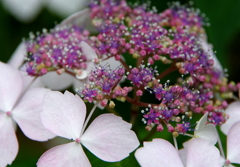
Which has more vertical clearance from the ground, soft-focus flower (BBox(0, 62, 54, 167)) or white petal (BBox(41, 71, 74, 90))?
soft-focus flower (BBox(0, 62, 54, 167))

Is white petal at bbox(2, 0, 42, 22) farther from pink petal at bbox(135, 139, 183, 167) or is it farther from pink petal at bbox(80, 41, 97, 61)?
pink petal at bbox(135, 139, 183, 167)

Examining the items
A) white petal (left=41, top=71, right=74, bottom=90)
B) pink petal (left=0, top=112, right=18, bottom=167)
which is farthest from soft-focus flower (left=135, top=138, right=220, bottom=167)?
white petal (left=41, top=71, right=74, bottom=90)

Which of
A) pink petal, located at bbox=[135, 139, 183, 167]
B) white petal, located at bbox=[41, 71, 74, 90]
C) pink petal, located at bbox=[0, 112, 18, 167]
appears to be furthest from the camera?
white petal, located at bbox=[41, 71, 74, 90]

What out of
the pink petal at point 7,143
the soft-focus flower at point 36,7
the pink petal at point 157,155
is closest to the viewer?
the pink petal at point 157,155

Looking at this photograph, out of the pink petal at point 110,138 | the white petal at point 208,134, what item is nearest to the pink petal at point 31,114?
the pink petal at point 110,138

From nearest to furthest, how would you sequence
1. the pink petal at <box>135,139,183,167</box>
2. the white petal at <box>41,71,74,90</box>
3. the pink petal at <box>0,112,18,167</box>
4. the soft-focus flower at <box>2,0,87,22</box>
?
the pink petal at <box>135,139,183,167</box>
the pink petal at <box>0,112,18,167</box>
the white petal at <box>41,71,74,90</box>
the soft-focus flower at <box>2,0,87,22</box>

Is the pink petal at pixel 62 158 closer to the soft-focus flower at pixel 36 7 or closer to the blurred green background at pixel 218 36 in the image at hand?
Answer: the blurred green background at pixel 218 36
